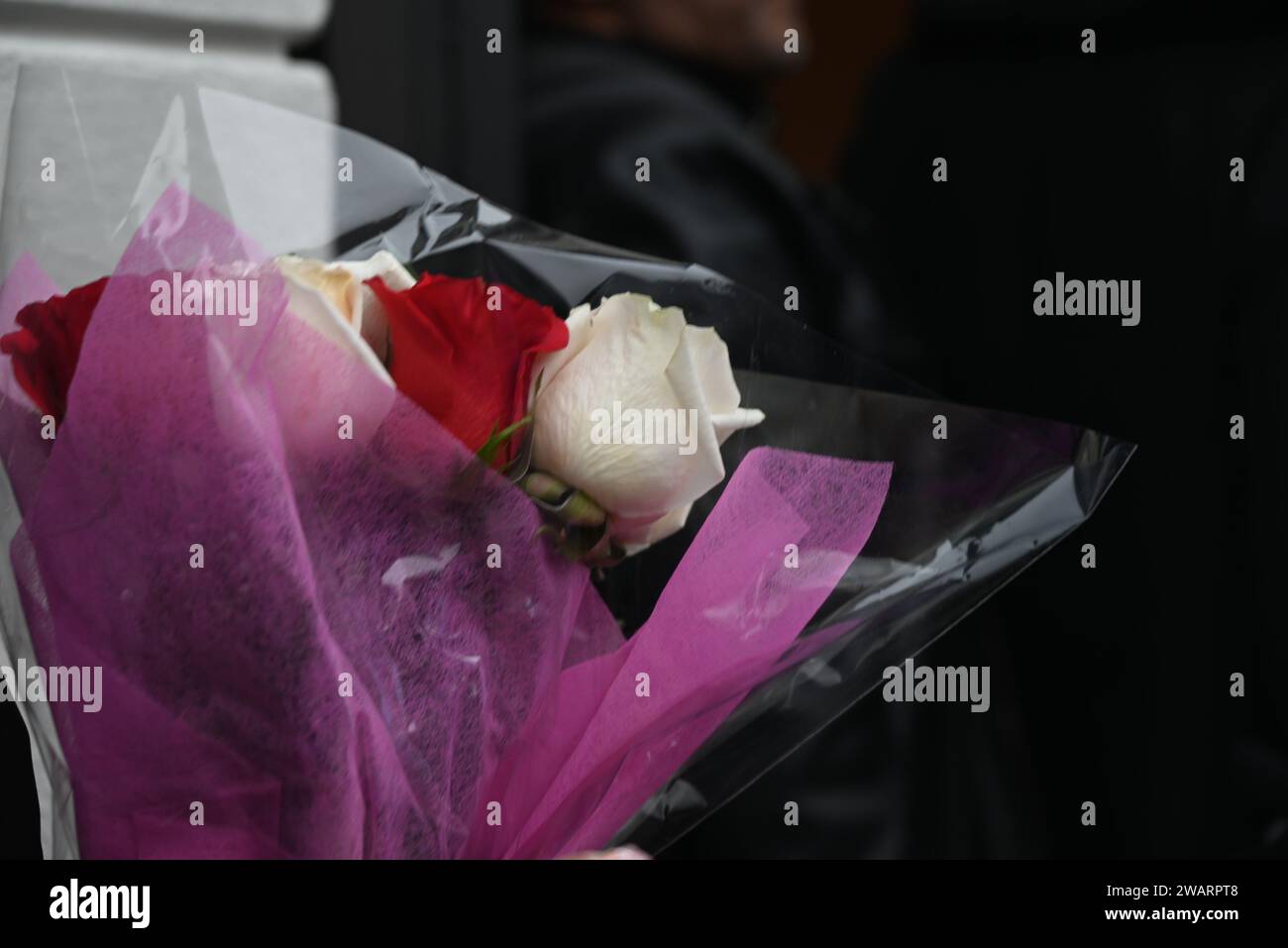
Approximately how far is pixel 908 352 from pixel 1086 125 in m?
0.30

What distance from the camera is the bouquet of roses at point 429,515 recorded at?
1.28 feet

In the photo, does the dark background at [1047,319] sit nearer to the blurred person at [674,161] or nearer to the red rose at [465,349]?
the blurred person at [674,161]

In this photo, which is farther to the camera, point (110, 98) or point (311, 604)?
point (110, 98)

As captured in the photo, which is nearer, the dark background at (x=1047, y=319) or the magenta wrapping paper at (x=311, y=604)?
the magenta wrapping paper at (x=311, y=604)

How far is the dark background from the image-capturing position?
1126 mm

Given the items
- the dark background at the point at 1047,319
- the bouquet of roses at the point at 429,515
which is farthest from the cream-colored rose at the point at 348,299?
the dark background at the point at 1047,319

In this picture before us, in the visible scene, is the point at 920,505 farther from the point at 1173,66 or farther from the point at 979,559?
the point at 1173,66

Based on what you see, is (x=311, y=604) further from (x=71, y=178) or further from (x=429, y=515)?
(x=71, y=178)

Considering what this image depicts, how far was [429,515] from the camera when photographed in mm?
414

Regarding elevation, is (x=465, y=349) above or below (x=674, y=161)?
below

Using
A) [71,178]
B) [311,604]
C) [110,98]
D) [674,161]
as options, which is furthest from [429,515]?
[674,161]

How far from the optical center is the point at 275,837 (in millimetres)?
419

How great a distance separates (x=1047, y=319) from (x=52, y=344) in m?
1.06

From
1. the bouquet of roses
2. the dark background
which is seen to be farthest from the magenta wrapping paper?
the dark background
